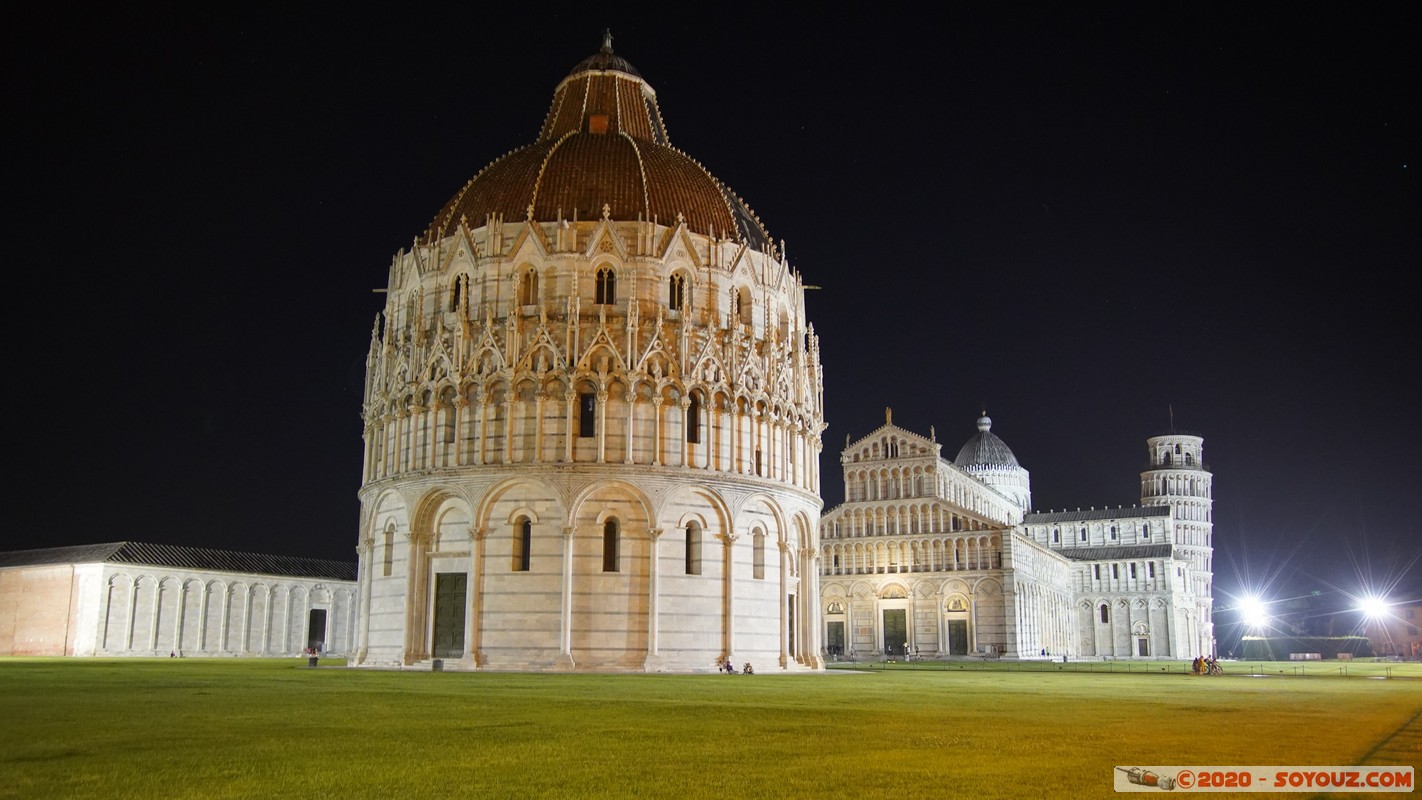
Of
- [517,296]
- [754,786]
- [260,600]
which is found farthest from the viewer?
[260,600]

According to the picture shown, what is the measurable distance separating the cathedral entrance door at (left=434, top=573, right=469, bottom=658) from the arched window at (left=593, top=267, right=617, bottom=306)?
13.7m

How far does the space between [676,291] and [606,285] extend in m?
3.26

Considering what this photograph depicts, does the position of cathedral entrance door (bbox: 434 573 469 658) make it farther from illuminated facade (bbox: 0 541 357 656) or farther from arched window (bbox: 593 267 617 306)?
illuminated facade (bbox: 0 541 357 656)

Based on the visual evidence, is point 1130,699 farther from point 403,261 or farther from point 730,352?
point 403,261

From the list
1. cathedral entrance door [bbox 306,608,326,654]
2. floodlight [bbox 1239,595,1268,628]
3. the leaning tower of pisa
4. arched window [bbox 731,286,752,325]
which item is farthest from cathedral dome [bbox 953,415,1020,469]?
arched window [bbox 731,286,752,325]

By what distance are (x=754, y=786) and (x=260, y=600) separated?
3475 inches

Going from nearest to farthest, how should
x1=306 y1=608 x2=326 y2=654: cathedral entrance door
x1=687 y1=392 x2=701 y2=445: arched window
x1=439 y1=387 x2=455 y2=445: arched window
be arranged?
x1=687 y1=392 x2=701 y2=445: arched window → x1=439 y1=387 x2=455 y2=445: arched window → x1=306 y1=608 x2=326 y2=654: cathedral entrance door

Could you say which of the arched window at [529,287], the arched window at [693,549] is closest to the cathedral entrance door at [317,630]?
the arched window at [529,287]

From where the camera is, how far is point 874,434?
119688 mm

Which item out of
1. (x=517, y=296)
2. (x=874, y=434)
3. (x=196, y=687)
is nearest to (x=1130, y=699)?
(x=196, y=687)

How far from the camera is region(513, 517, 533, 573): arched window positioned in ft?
164

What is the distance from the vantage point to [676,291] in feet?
180

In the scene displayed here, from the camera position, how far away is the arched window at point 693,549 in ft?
168

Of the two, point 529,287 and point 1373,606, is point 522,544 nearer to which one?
point 529,287
